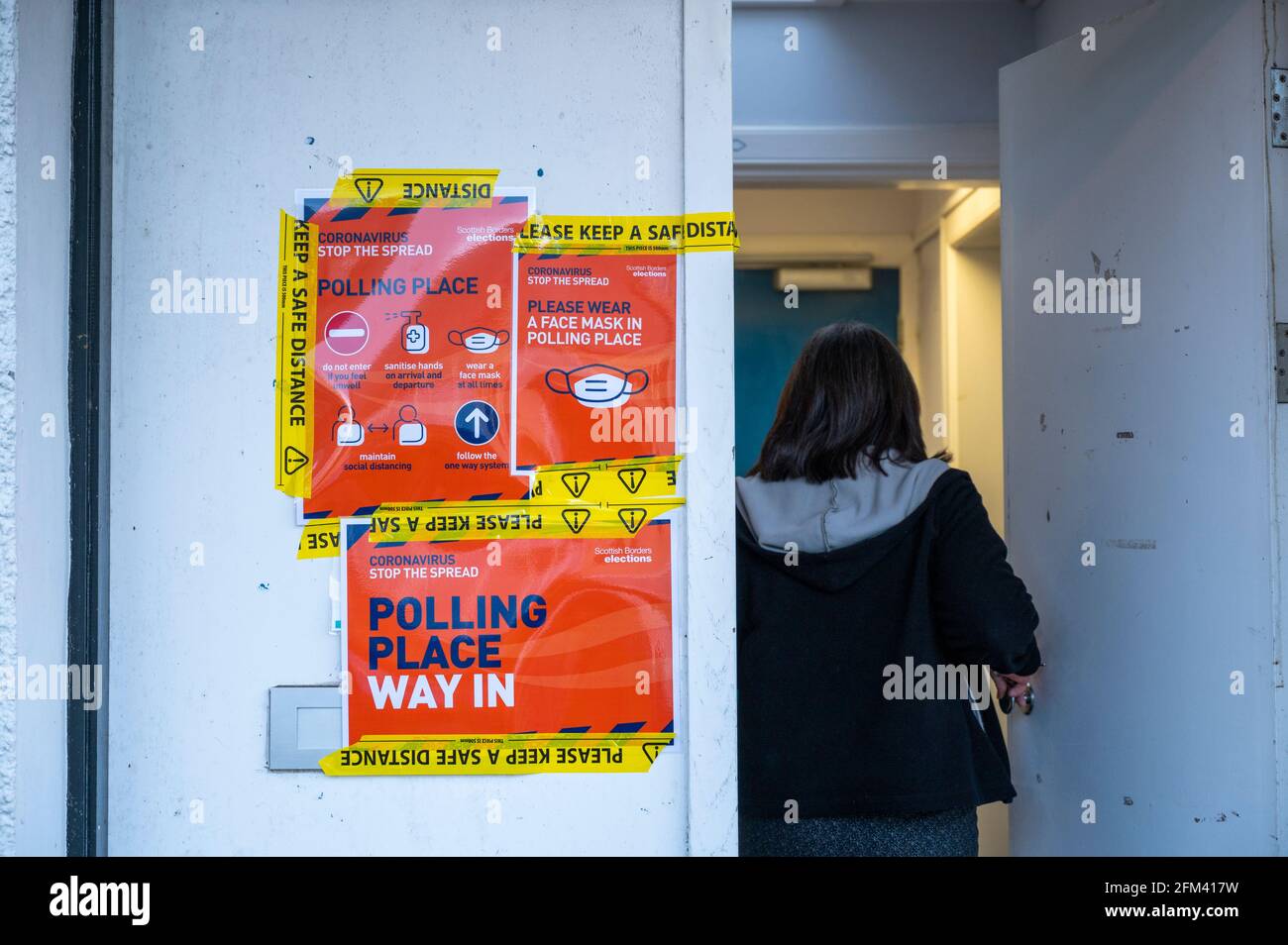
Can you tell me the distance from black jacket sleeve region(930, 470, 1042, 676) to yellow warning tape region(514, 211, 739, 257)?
0.64 metres

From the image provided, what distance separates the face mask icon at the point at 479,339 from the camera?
135 centimetres

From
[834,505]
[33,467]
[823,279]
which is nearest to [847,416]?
[834,505]

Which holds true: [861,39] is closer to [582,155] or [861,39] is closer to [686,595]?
[582,155]

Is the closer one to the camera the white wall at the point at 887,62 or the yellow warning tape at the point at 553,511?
the yellow warning tape at the point at 553,511

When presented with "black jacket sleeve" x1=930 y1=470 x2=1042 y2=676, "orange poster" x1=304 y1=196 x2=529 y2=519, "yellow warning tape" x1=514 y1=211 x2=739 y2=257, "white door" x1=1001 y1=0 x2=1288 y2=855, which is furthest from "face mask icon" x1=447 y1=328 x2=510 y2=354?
"white door" x1=1001 y1=0 x2=1288 y2=855

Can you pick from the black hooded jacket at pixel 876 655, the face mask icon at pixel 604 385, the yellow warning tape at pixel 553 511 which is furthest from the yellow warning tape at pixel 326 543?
the black hooded jacket at pixel 876 655

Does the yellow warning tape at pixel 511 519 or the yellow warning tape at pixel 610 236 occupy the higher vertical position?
the yellow warning tape at pixel 610 236

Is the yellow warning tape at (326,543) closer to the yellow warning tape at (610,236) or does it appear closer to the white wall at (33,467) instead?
the white wall at (33,467)

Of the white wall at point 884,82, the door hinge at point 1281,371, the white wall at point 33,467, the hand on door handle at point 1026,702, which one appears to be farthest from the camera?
the white wall at point 884,82

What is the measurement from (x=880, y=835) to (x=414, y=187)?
1.27 metres

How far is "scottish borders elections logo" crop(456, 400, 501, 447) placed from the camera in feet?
4.42

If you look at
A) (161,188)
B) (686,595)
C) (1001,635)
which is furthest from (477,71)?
(1001,635)

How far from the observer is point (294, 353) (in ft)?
4.42

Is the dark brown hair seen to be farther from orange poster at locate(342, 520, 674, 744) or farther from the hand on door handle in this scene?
the hand on door handle
